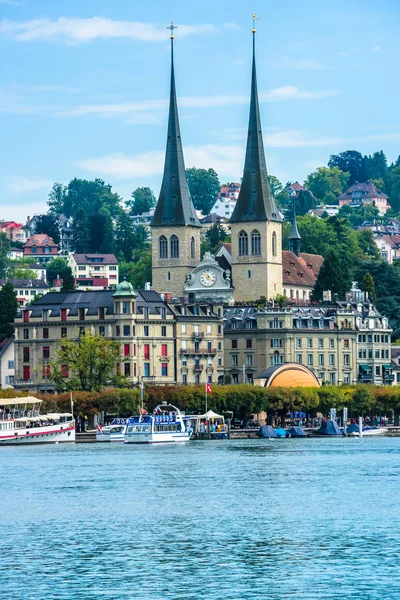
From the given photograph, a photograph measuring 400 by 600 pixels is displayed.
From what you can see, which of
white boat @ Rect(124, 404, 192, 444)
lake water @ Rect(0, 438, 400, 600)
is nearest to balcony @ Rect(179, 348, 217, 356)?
white boat @ Rect(124, 404, 192, 444)

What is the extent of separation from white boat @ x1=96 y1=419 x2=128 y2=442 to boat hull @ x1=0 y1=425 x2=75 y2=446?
175 inches

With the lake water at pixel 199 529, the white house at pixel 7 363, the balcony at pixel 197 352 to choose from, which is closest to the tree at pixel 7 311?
the white house at pixel 7 363

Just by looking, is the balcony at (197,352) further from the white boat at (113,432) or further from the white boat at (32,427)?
the white boat at (32,427)

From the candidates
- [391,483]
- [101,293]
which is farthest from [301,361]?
[391,483]

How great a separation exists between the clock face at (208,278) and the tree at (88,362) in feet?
113

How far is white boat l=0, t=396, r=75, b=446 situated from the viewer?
14288cm

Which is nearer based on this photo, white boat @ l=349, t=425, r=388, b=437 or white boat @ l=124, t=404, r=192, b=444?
white boat @ l=124, t=404, r=192, b=444

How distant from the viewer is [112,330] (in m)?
173

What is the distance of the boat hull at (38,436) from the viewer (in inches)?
5620

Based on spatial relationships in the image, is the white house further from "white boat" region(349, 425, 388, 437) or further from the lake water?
the lake water

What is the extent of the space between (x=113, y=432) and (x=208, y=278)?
50.0 meters

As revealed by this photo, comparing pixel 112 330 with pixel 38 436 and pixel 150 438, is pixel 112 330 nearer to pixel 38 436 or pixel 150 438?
pixel 150 438

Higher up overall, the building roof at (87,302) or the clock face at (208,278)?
the clock face at (208,278)

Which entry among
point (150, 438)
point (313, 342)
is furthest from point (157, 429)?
point (313, 342)
